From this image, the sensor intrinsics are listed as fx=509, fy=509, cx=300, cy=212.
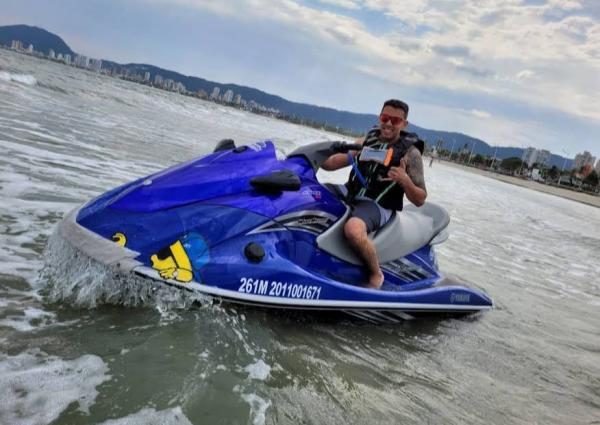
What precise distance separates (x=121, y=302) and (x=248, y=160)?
1.36 metres

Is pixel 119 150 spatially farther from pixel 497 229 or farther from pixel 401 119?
pixel 497 229

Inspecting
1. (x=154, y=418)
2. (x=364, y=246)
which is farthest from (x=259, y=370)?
(x=364, y=246)

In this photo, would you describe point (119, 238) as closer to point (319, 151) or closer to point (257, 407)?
point (257, 407)

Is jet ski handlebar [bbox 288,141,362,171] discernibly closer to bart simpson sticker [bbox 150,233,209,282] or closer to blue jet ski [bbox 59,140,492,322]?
blue jet ski [bbox 59,140,492,322]

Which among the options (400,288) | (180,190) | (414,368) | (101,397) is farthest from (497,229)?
(101,397)

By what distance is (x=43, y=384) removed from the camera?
2393mm

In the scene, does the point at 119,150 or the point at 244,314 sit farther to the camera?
the point at 119,150

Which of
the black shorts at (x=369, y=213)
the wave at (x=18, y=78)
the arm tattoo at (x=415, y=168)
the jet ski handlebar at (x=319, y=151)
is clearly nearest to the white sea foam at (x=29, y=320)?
the jet ski handlebar at (x=319, y=151)

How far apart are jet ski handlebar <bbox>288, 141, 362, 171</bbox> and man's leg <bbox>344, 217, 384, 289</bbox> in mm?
574

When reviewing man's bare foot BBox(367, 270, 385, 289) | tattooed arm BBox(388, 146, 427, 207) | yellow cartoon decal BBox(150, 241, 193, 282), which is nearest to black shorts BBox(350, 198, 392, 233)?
tattooed arm BBox(388, 146, 427, 207)

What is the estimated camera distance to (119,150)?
34.4ft

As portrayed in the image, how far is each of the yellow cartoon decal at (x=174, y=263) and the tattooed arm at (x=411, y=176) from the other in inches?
71.6

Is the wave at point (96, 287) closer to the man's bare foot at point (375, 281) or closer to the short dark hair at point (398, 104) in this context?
the man's bare foot at point (375, 281)

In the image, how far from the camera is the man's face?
432 centimetres
